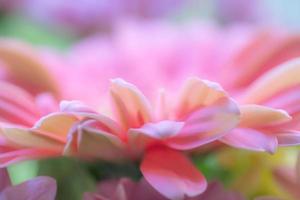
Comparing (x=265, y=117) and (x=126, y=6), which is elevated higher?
(x=265, y=117)

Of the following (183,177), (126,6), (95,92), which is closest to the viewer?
(183,177)

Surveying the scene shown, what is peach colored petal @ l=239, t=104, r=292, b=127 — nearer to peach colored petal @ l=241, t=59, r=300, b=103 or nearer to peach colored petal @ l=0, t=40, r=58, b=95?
peach colored petal @ l=241, t=59, r=300, b=103

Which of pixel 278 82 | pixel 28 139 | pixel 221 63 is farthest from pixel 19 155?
pixel 221 63

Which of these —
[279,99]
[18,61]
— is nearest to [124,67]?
[18,61]

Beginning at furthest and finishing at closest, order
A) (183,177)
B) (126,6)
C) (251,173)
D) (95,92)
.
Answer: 1. (126,6)
2. (95,92)
3. (251,173)
4. (183,177)

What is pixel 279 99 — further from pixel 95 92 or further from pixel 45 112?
pixel 95 92

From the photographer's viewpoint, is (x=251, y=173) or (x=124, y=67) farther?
(x=124, y=67)

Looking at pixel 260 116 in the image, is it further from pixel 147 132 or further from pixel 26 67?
pixel 26 67
